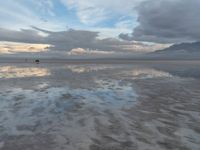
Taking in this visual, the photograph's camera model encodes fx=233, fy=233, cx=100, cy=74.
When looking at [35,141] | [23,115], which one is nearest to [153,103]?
[23,115]

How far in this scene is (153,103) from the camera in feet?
48.0

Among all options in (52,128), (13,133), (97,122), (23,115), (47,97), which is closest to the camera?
(13,133)

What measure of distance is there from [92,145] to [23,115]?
5279 millimetres

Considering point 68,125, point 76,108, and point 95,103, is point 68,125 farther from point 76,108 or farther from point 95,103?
point 95,103

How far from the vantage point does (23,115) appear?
11539 mm

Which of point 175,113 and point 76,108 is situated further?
point 76,108

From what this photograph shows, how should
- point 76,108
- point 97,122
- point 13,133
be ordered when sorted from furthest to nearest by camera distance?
1. point 76,108
2. point 97,122
3. point 13,133

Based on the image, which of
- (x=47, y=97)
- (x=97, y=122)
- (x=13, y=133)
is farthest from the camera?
(x=47, y=97)

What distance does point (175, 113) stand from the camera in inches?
471

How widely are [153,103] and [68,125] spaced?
262 inches

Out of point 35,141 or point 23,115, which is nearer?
point 35,141

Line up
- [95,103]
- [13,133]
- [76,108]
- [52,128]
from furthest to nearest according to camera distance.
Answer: [95,103] → [76,108] → [52,128] → [13,133]

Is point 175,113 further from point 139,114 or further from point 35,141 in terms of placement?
point 35,141

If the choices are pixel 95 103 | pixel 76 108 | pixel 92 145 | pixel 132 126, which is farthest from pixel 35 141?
pixel 95 103
